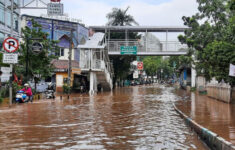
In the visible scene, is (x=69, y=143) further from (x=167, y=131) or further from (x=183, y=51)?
(x=183, y=51)

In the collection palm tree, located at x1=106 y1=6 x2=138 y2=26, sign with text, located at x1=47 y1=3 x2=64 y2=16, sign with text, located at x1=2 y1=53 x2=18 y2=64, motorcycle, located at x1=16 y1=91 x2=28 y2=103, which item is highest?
palm tree, located at x1=106 y1=6 x2=138 y2=26

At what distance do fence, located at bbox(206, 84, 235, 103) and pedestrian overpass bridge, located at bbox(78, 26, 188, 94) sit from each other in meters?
12.3

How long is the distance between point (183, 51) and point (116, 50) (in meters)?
8.37

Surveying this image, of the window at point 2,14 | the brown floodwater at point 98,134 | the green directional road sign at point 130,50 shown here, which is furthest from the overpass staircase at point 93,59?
the brown floodwater at point 98,134

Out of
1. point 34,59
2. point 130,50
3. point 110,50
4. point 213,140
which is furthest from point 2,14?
point 213,140

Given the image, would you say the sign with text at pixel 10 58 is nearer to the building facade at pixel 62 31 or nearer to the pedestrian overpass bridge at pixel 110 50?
the pedestrian overpass bridge at pixel 110 50

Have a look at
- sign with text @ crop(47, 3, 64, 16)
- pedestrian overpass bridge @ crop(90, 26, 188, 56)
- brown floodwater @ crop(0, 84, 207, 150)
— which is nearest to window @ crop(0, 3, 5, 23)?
sign with text @ crop(47, 3, 64, 16)

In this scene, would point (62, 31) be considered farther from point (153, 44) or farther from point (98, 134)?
point (98, 134)

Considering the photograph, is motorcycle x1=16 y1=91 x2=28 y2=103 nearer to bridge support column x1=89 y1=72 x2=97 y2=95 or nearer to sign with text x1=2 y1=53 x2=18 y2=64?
sign with text x1=2 y1=53 x2=18 y2=64

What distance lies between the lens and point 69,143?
23.6ft

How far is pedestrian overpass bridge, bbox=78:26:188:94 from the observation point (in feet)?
104

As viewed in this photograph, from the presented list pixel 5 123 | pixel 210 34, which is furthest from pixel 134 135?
pixel 210 34

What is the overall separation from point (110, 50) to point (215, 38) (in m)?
17.0

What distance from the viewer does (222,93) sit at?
804 inches
